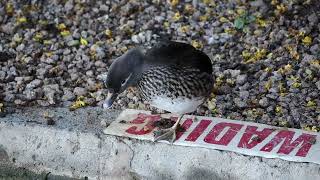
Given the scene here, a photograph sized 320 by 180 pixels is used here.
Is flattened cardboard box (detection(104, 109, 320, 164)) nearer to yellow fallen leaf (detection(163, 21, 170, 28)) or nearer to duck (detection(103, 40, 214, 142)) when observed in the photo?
duck (detection(103, 40, 214, 142))

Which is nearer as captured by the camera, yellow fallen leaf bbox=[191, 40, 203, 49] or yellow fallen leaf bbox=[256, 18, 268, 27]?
yellow fallen leaf bbox=[191, 40, 203, 49]

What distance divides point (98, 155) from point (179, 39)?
1710 millimetres

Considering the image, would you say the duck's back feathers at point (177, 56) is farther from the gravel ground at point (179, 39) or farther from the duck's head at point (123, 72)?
the gravel ground at point (179, 39)

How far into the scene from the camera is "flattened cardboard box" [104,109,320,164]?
4242mm

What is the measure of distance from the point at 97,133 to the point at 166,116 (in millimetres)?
562

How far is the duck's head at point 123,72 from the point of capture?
158 inches

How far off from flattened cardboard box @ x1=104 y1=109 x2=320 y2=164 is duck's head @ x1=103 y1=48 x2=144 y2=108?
19.6 inches

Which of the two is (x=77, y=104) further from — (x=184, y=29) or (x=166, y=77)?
(x=184, y=29)

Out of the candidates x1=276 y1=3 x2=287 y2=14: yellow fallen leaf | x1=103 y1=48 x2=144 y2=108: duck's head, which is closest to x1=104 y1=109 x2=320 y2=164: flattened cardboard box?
x1=103 y1=48 x2=144 y2=108: duck's head

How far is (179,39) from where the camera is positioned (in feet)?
19.4

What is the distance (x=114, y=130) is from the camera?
15.0 ft

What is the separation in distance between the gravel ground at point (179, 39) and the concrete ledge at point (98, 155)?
0.31 meters

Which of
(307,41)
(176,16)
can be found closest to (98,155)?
(176,16)

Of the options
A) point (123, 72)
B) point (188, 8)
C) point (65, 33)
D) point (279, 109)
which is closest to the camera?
point (123, 72)
